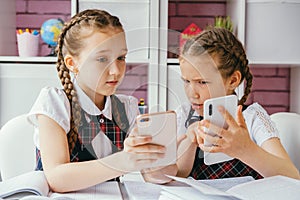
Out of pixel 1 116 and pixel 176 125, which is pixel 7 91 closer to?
pixel 1 116

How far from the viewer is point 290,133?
1513 mm

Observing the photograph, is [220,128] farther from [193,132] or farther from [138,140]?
[138,140]

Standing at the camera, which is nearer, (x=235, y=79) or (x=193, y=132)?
(x=193, y=132)

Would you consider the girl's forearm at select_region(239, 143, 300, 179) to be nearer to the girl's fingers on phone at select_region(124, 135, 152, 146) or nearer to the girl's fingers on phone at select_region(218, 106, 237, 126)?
the girl's fingers on phone at select_region(218, 106, 237, 126)

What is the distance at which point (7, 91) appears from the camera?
213 centimetres

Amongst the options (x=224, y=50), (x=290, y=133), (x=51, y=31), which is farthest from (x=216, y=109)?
(x=51, y=31)

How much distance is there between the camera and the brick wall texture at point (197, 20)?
239cm

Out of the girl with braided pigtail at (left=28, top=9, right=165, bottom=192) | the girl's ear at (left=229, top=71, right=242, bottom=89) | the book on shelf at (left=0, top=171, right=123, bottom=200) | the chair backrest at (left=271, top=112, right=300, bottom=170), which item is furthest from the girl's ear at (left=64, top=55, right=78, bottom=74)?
the chair backrest at (left=271, top=112, right=300, bottom=170)

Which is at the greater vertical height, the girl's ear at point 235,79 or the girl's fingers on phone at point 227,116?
the girl's ear at point 235,79

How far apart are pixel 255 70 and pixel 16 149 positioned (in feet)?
4.58

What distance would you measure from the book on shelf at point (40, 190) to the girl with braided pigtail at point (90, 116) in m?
0.02

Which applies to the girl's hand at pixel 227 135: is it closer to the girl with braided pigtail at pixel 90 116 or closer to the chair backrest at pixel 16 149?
the girl with braided pigtail at pixel 90 116

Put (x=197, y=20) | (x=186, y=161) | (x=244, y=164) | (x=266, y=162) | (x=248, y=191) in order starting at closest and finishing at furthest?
(x=248, y=191) → (x=266, y=162) → (x=186, y=161) → (x=244, y=164) → (x=197, y=20)

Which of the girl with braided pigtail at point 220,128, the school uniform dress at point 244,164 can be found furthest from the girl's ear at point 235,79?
the school uniform dress at point 244,164
